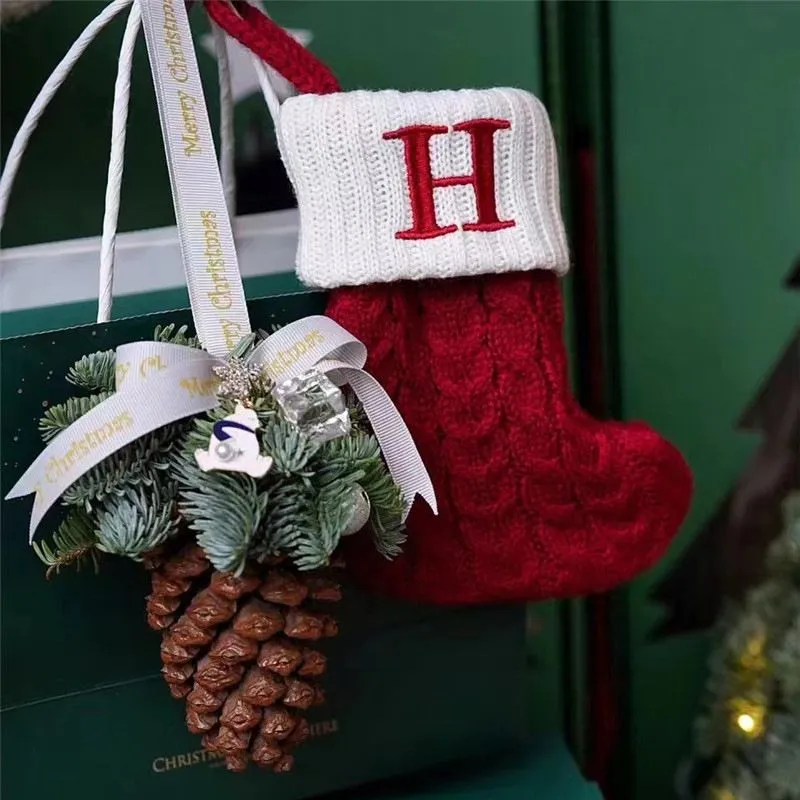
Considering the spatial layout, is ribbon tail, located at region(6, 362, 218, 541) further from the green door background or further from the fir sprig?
the green door background

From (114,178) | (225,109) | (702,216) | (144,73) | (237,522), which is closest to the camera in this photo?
(237,522)

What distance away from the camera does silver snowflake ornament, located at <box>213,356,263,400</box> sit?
20.1 inches

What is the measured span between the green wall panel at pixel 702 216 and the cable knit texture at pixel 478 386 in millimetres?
331

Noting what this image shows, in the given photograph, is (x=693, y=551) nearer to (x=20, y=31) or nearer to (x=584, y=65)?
(x=584, y=65)

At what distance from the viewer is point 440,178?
1.95 feet

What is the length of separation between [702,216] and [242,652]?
2.32ft

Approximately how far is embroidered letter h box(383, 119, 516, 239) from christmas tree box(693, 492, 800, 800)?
0.44m

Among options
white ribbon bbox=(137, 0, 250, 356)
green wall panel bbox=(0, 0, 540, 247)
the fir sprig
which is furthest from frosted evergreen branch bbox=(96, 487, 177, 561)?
green wall panel bbox=(0, 0, 540, 247)

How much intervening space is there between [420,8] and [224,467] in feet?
1.99

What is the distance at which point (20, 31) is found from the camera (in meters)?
0.78

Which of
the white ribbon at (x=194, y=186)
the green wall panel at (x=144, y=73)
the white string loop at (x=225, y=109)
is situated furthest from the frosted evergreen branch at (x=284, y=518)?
the green wall panel at (x=144, y=73)

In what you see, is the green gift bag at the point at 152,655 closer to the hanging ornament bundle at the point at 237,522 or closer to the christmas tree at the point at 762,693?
the hanging ornament bundle at the point at 237,522

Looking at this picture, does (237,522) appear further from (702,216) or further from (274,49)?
(702,216)

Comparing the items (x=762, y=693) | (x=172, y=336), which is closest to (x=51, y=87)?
(x=172, y=336)
